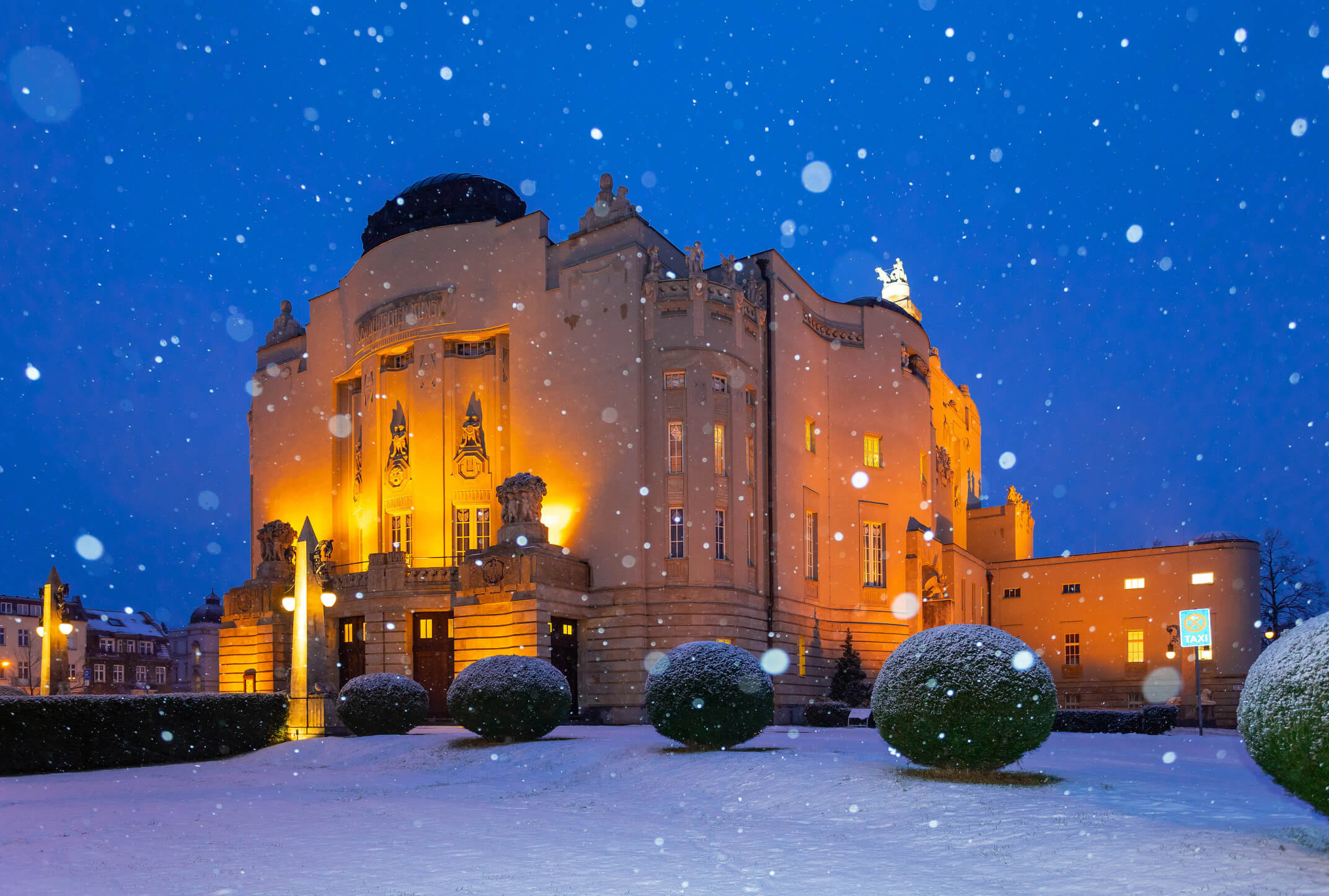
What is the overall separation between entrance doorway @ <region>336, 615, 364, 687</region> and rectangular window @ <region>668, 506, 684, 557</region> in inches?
530

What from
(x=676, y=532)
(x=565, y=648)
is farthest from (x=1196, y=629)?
(x=565, y=648)

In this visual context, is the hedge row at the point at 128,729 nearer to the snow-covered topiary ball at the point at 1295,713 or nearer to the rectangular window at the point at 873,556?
A: the snow-covered topiary ball at the point at 1295,713

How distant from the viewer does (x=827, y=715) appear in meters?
36.3

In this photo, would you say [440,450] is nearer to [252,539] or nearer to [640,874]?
[252,539]

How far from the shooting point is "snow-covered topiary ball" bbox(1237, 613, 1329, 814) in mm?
9703

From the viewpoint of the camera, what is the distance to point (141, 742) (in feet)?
82.3

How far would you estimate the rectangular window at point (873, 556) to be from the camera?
4681 centimetres

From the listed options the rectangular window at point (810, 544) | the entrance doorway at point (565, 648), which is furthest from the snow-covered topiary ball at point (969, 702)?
the rectangular window at point (810, 544)

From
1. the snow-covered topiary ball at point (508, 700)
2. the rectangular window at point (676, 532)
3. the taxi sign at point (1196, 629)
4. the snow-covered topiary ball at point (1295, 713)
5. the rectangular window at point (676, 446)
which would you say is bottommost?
the snow-covered topiary ball at point (508, 700)

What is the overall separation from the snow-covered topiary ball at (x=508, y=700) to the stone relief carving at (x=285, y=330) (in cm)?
3397

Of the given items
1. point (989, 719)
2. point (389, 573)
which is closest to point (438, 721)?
point (389, 573)

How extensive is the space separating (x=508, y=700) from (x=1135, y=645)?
43302mm

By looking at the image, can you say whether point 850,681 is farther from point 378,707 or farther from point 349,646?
point 378,707

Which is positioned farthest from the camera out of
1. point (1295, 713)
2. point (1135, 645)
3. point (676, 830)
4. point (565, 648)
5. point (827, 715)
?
point (1135, 645)
